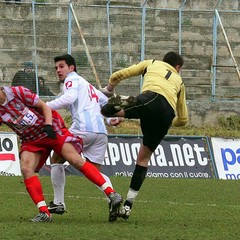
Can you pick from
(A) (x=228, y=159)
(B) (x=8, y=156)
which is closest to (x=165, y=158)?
(A) (x=228, y=159)

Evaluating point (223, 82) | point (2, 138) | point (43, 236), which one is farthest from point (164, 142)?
point (43, 236)

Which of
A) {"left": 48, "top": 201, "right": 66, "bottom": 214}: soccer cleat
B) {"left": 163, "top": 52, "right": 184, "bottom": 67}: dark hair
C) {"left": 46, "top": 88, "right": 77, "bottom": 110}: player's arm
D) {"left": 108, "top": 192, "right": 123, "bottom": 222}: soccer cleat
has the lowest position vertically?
{"left": 48, "top": 201, "right": 66, "bottom": 214}: soccer cleat

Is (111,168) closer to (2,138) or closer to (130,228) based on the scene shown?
(2,138)

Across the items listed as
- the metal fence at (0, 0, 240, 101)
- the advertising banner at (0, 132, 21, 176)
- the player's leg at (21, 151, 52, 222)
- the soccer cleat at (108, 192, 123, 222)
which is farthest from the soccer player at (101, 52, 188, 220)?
the metal fence at (0, 0, 240, 101)

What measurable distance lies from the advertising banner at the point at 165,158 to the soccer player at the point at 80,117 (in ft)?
29.9

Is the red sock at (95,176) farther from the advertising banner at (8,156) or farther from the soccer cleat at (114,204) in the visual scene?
the advertising banner at (8,156)

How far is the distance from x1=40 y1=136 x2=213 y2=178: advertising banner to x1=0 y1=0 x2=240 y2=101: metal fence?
16.8 feet

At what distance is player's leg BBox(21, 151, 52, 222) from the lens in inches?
422

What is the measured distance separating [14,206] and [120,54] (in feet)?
52.7

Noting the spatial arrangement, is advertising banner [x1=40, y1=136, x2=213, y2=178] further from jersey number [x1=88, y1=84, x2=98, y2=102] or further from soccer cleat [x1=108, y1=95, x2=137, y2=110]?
soccer cleat [x1=108, y1=95, x2=137, y2=110]

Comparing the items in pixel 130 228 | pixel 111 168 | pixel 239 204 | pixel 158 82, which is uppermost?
pixel 158 82

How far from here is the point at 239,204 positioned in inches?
569

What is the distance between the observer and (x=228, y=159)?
21875 mm

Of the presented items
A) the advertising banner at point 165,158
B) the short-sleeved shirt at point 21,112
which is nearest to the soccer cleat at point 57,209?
the short-sleeved shirt at point 21,112
